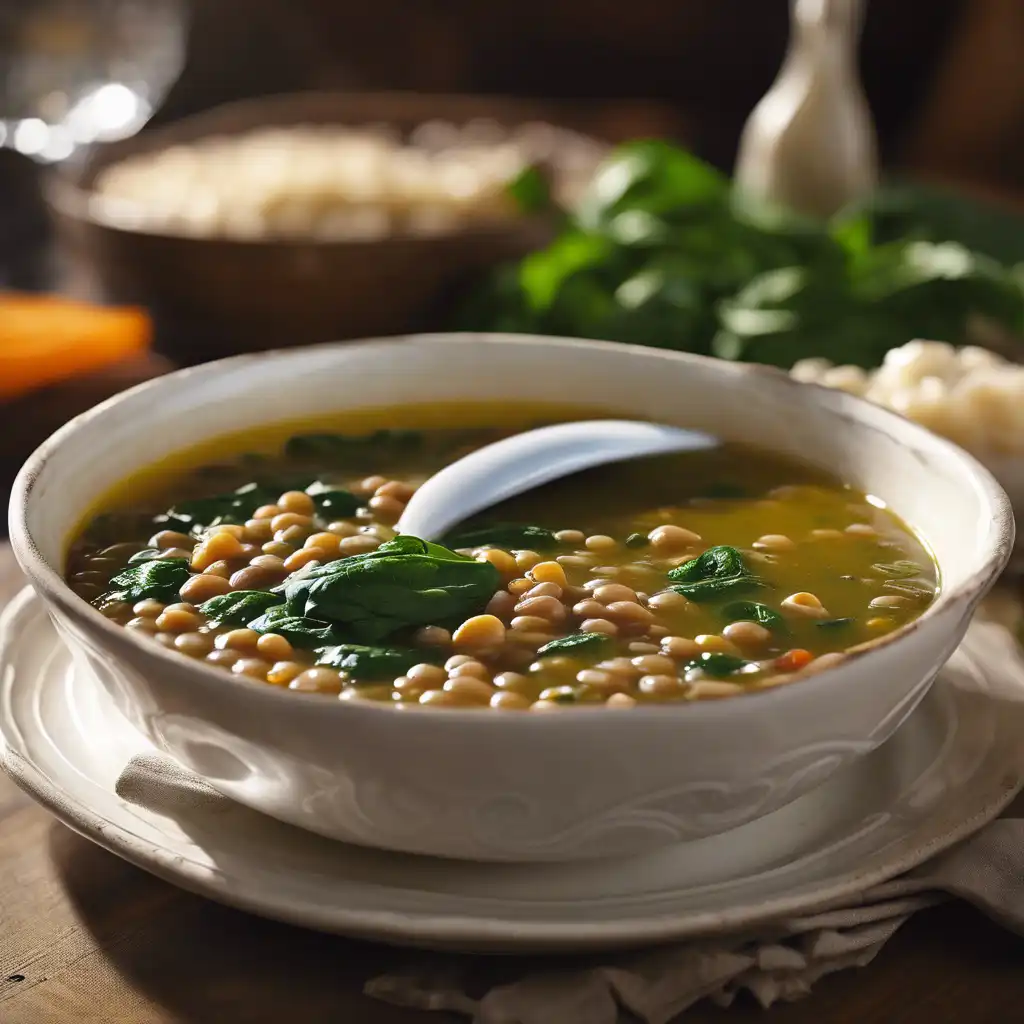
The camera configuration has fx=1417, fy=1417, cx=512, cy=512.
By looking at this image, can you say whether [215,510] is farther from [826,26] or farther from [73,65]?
[73,65]

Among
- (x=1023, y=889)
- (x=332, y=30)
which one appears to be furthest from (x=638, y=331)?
(x=332, y=30)

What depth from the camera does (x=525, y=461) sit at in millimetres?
2004

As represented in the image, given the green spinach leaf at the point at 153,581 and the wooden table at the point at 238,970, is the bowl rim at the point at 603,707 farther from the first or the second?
A: the wooden table at the point at 238,970

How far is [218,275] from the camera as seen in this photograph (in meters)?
3.16

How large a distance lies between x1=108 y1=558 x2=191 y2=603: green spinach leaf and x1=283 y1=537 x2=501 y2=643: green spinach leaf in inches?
6.4

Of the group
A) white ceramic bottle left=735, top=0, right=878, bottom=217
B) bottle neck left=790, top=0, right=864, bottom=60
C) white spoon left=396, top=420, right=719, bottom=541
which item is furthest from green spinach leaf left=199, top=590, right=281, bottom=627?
bottle neck left=790, top=0, right=864, bottom=60

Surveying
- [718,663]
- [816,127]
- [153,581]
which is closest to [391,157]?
[816,127]

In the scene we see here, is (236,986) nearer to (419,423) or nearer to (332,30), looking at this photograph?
(419,423)

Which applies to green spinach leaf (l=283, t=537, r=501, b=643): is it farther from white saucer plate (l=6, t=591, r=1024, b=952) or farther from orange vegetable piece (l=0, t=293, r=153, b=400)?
orange vegetable piece (l=0, t=293, r=153, b=400)

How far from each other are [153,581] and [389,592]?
1.10 ft

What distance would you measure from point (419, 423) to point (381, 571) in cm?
73

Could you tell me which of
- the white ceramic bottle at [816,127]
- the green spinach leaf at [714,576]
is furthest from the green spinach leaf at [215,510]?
the white ceramic bottle at [816,127]

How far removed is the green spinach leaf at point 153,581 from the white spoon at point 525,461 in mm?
286

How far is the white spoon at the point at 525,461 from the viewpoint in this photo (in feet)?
6.19
